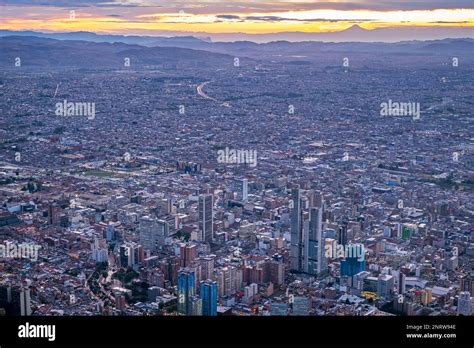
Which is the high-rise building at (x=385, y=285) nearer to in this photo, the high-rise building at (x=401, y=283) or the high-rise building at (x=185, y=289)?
the high-rise building at (x=401, y=283)

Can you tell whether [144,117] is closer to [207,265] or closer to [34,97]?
[34,97]

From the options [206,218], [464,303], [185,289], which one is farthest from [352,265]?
[206,218]

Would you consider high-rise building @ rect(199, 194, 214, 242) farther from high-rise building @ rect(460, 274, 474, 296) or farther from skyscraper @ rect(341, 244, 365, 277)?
high-rise building @ rect(460, 274, 474, 296)

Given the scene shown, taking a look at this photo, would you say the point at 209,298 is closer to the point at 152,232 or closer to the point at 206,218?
the point at 152,232

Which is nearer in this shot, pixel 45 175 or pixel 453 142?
pixel 45 175

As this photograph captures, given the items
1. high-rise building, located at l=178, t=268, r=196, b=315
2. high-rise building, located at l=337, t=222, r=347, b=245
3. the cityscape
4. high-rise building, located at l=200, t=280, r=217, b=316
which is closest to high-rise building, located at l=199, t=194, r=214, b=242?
the cityscape
